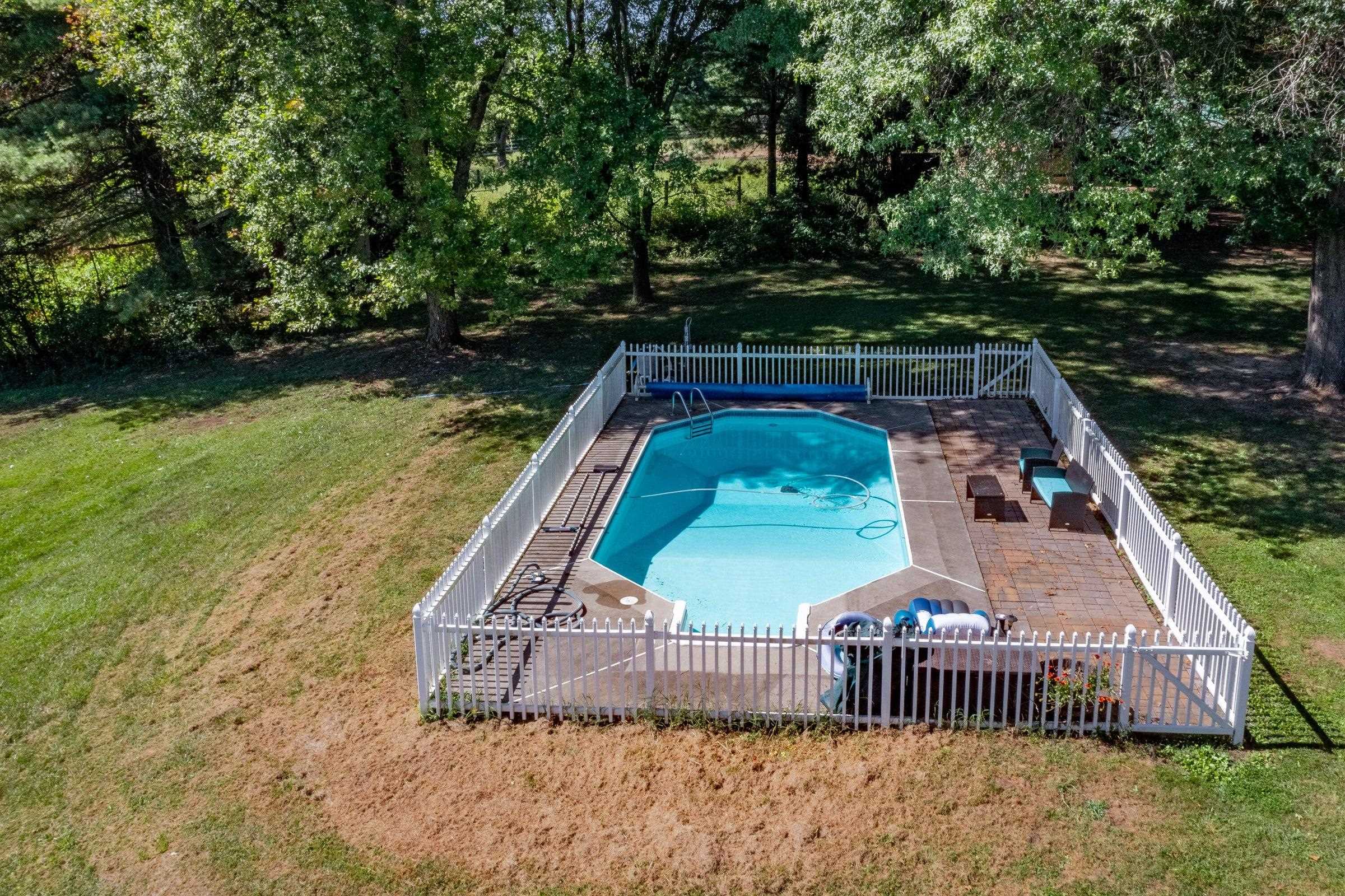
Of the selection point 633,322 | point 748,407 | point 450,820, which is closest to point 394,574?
point 450,820

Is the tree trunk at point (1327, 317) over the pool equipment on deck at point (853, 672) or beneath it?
over

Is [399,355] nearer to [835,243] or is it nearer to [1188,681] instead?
[835,243]

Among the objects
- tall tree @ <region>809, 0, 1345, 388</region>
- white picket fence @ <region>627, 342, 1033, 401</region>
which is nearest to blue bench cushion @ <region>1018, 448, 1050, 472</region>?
tall tree @ <region>809, 0, 1345, 388</region>

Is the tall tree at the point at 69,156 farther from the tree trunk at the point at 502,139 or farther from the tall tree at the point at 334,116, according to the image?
the tree trunk at the point at 502,139

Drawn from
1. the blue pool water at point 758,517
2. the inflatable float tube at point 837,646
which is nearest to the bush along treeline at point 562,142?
the blue pool water at point 758,517

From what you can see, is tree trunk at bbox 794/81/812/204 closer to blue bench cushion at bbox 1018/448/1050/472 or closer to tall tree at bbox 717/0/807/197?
tall tree at bbox 717/0/807/197

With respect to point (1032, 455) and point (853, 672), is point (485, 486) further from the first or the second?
point (1032, 455)
